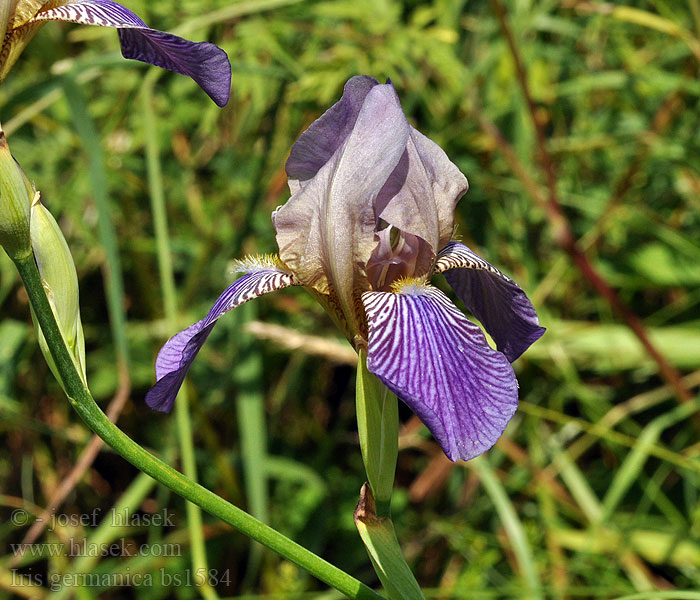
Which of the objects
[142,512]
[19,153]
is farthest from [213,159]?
[142,512]

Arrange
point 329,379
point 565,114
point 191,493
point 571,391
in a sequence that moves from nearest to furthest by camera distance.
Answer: point 191,493 < point 571,391 < point 329,379 < point 565,114

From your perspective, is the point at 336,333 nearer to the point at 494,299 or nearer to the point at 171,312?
the point at 171,312

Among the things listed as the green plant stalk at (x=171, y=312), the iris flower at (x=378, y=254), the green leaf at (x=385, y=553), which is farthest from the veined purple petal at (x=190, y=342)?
the green plant stalk at (x=171, y=312)

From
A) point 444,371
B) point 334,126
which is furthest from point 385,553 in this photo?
point 334,126

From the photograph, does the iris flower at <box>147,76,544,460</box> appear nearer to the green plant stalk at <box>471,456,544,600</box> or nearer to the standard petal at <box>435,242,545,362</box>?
the standard petal at <box>435,242,545,362</box>

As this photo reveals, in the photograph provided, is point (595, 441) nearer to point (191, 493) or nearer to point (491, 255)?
point (491, 255)

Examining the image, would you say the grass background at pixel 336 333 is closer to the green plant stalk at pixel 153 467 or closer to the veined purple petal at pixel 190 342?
the veined purple petal at pixel 190 342
